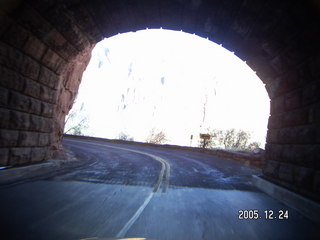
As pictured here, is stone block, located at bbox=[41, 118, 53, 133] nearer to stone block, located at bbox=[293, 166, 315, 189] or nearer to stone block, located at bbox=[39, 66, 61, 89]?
stone block, located at bbox=[39, 66, 61, 89]

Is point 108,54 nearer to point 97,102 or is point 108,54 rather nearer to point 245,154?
point 97,102

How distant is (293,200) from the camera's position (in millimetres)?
3447

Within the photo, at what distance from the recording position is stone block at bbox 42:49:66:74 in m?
4.44

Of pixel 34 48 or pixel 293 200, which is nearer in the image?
pixel 293 200

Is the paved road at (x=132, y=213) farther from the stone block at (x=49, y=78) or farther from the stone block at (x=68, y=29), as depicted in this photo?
the stone block at (x=68, y=29)

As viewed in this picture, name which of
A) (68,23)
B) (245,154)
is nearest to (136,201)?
(68,23)

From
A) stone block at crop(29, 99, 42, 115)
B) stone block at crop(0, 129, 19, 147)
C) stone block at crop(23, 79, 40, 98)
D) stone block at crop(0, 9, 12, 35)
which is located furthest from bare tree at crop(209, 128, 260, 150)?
stone block at crop(0, 9, 12, 35)

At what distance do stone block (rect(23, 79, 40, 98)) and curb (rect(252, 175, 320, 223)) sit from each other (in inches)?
258

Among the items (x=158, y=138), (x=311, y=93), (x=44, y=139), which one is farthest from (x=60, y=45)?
(x=158, y=138)

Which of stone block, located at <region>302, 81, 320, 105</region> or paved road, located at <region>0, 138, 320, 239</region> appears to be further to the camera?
stone block, located at <region>302, 81, 320, 105</region>


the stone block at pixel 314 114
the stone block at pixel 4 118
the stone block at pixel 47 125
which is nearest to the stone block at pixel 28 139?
the stone block at pixel 47 125

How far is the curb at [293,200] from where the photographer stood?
2.91m

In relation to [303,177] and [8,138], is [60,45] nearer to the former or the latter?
[8,138]

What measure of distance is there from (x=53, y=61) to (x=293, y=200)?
682 centimetres
